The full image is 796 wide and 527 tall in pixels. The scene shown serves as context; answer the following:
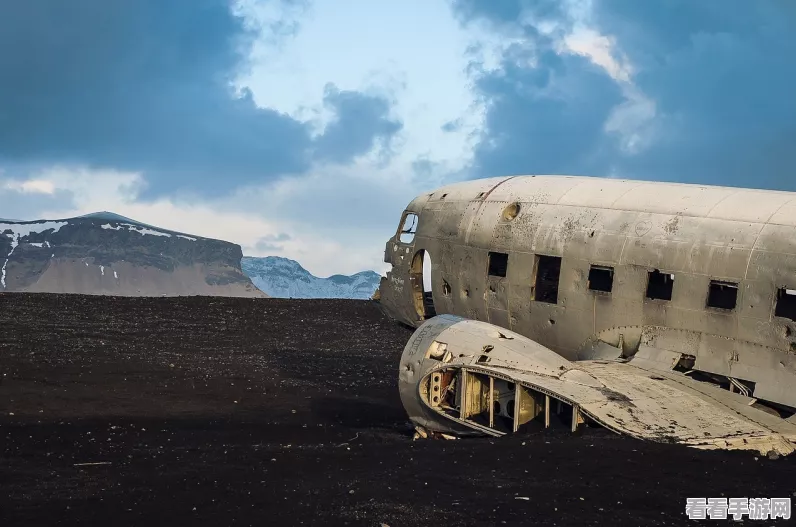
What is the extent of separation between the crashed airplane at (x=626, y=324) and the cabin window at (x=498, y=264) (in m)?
0.03

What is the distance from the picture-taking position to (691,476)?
11.4 metres

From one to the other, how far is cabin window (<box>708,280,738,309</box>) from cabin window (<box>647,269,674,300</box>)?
0.72 metres

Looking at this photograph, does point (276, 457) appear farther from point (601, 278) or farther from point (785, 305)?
point (785, 305)

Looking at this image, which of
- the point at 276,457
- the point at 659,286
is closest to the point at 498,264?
the point at 659,286

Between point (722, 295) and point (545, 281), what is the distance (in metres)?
3.65

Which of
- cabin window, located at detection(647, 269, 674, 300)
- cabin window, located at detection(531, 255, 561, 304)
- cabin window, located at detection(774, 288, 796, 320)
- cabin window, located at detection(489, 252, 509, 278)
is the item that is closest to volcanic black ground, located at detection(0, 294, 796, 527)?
cabin window, located at detection(774, 288, 796, 320)

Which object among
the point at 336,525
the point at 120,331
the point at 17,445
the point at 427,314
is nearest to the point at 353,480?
the point at 336,525

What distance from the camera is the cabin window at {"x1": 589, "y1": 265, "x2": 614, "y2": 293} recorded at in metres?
16.9

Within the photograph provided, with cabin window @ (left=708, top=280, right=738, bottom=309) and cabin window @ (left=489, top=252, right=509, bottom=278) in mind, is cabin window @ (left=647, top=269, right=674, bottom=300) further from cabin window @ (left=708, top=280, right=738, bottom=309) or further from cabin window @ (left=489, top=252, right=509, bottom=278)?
cabin window @ (left=489, top=252, right=509, bottom=278)

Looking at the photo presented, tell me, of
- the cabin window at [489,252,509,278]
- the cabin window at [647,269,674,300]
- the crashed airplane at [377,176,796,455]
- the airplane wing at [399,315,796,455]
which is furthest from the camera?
the cabin window at [489,252,509,278]

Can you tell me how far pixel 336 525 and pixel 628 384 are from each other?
260 inches

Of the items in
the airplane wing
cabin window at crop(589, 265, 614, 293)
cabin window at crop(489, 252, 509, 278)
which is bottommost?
the airplane wing

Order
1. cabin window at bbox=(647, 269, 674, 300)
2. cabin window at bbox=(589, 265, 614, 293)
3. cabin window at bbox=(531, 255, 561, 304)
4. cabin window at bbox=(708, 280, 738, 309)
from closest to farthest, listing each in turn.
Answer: cabin window at bbox=(708, 280, 738, 309) < cabin window at bbox=(647, 269, 674, 300) < cabin window at bbox=(589, 265, 614, 293) < cabin window at bbox=(531, 255, 561, 304)

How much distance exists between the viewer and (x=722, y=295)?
16016 mm
